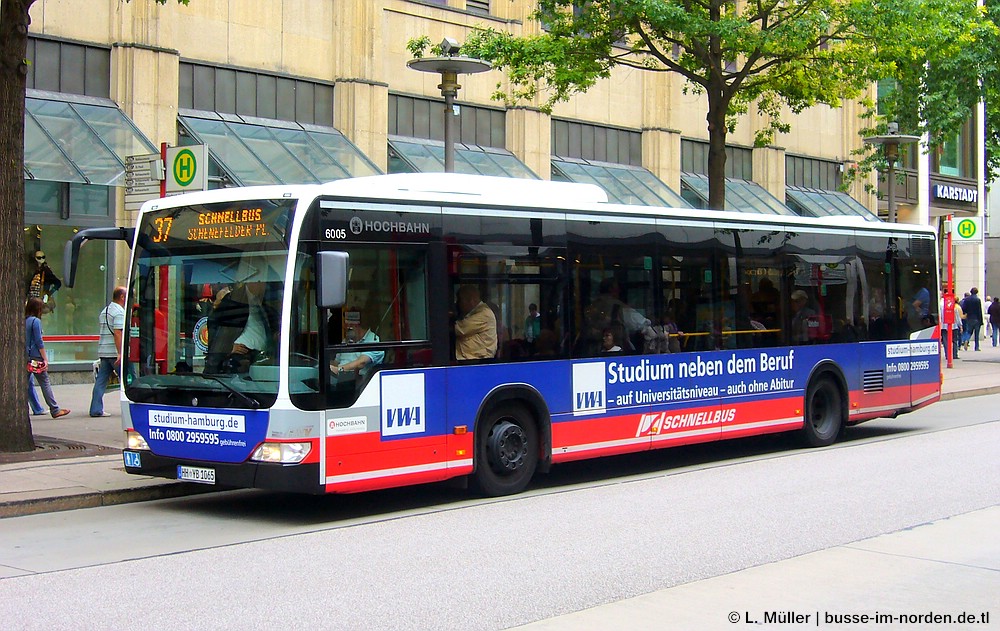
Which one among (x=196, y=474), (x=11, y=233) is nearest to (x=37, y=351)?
(x=11, y=233)

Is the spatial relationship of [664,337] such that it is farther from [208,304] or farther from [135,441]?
[135,441]

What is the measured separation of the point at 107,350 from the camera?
1722cm

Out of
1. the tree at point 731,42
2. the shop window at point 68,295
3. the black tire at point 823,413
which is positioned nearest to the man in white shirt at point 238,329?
the black tire at point 823,413

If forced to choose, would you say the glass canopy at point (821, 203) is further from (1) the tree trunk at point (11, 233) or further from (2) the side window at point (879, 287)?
(1) the tree trunk at point (11, 233)

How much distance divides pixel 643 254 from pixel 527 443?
261 cm

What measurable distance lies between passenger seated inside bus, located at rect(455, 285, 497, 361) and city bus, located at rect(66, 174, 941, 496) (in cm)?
2

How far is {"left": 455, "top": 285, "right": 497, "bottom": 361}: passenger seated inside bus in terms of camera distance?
11.0 metres

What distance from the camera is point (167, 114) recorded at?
2300 centimetres

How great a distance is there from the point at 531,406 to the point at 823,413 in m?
5.55

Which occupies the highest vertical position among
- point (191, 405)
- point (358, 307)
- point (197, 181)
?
point (197, 181)

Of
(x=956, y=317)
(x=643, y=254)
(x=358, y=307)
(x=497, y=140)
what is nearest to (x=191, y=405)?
(x=358, y=307)

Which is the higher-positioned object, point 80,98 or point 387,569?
point 80,98

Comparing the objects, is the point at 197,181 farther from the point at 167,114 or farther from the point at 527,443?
the point at 167,114

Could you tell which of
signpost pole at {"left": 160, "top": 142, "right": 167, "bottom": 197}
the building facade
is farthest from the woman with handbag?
the building facade
